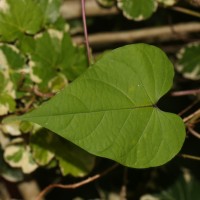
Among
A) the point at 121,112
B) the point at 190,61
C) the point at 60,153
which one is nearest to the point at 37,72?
the point at 60,153

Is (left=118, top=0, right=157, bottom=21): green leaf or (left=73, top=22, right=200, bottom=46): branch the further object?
(left=73, top=22, right=200, bottom=46): branch

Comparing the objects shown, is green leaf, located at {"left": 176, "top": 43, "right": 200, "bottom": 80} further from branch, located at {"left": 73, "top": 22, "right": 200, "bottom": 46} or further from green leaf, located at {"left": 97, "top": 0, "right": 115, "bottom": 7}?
green leaf, located at {"left": 97, "top": 0, "right": 115, "bottom": 7}

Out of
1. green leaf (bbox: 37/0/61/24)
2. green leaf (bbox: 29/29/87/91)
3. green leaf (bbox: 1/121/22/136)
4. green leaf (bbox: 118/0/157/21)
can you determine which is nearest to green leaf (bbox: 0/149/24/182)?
green leaf (bbox: 1/121/22/136)

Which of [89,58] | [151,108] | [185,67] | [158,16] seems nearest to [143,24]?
[158,16]

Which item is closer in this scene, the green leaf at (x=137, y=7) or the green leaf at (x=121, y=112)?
the green leaf at (x=121, y=112)

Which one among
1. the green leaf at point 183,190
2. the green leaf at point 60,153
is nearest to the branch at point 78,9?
the green leaf at point 60,153

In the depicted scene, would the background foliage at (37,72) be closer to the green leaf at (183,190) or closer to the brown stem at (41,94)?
the brown stem at (41,94)
